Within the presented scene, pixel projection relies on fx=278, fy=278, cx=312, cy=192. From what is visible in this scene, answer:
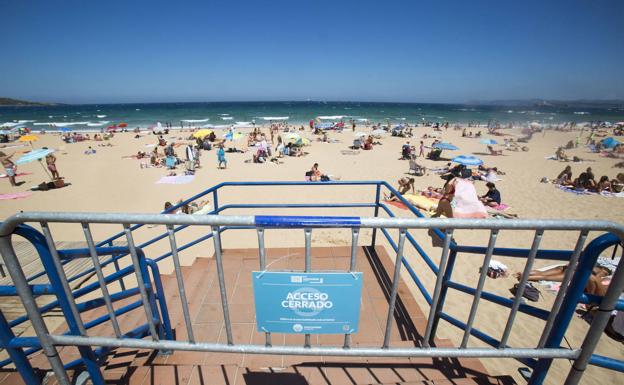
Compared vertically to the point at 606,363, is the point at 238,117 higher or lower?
lower

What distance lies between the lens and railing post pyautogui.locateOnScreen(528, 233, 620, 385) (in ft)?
5.25

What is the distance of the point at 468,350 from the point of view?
6.31ft

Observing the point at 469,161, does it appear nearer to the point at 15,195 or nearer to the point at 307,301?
the point at 307,301

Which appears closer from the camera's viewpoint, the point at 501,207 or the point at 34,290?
the point at 34,290

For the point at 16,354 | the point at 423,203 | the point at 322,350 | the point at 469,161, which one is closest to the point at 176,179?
the point at 423,203

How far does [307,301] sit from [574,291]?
1.68 m

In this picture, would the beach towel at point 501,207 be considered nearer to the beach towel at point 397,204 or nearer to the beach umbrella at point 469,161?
the beach towel at point 397,204

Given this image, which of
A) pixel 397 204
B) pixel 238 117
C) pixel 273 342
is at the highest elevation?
pixel 273 342

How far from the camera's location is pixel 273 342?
3217 mm

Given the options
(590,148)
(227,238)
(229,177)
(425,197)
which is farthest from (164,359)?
(590,148)

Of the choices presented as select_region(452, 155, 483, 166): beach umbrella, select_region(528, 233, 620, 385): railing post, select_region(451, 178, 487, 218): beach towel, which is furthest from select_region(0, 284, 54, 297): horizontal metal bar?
select_region(452, 155, 483, 166): beach umbrella

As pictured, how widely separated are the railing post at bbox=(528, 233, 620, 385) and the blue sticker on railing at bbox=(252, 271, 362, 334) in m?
1.33

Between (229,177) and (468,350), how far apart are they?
14.9 m

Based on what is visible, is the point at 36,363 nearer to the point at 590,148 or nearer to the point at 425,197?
the point at 425,197
